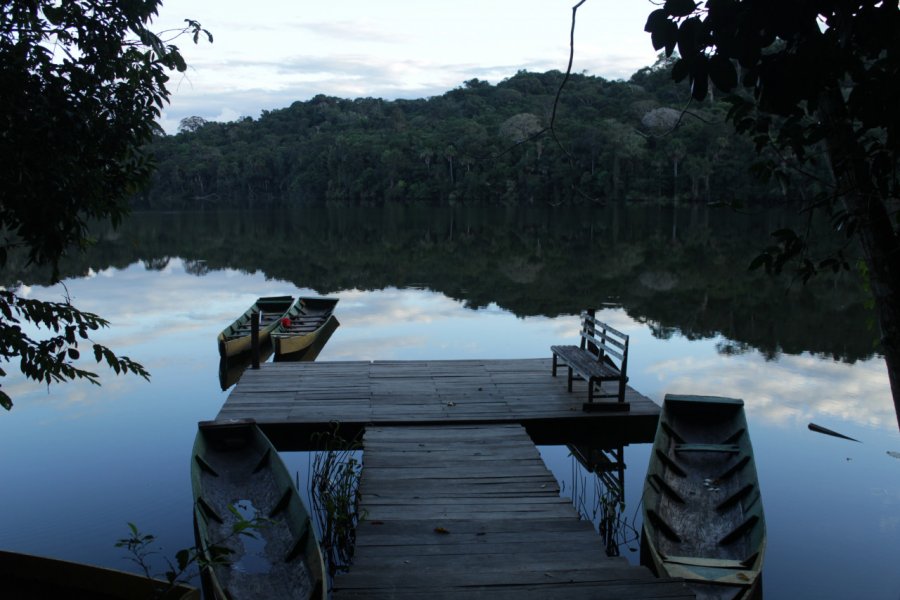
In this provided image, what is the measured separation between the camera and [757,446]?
10547 mm

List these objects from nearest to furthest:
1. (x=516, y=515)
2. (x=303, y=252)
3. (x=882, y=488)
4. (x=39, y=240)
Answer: (x=39, y=240) → (x=516, y=515) → (x=882, y=488) → (x=303, y=252)

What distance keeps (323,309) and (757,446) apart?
12.5m

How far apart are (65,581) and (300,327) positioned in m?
13.1

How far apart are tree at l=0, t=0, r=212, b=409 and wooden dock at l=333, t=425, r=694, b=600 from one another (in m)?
2.38

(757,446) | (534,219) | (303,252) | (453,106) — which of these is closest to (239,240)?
(303,252)

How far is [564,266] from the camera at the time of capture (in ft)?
102

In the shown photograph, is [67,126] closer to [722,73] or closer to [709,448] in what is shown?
[722,73]

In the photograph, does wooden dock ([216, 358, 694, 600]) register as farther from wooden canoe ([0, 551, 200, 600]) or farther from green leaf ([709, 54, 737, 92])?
green leaf ([709, 54, 737, 92])

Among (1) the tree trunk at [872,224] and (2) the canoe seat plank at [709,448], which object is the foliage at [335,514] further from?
(1) the tree trunk at [872,224]

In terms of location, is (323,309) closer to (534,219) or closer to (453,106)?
(534,219)

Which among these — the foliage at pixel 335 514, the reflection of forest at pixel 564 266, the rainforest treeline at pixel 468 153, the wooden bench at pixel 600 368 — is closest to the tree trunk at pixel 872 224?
the foliage at pixel 335 514

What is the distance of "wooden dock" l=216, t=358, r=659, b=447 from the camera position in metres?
9.37

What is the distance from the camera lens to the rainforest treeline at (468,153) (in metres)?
73.1

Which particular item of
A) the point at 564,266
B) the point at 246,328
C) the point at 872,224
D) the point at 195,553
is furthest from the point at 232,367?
the point at 564,266
